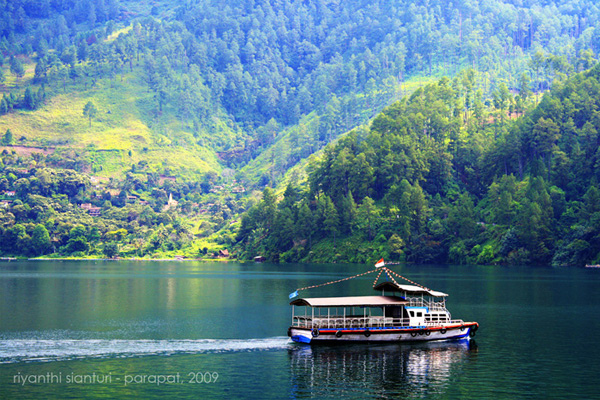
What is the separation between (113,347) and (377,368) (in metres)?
28.9

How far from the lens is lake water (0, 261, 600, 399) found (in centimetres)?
5562

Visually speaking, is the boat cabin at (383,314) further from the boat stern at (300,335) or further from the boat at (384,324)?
the boat stern at (300,335)

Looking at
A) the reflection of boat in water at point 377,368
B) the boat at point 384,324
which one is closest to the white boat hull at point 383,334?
the boat at point 384,324

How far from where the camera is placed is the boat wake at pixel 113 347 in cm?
6788

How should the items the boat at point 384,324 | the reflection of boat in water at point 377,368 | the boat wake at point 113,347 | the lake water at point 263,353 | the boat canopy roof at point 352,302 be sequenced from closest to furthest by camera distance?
the reflection of boat in water at point 377,368, the lake water at point 263,353, the boat wake at point 113,347, the boat at point 384,324, the boat canopy roof at point 352,302

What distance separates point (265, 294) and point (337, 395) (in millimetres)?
73403

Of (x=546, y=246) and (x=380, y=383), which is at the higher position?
(x=546, y=246)

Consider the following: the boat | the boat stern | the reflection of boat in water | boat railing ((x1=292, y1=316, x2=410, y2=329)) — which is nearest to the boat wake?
the boat stern

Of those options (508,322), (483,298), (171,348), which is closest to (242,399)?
(171,348)

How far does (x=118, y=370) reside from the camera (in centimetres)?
6150

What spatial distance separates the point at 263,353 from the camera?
70.3m

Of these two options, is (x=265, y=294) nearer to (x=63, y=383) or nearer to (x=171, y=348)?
(x=171, y=348)

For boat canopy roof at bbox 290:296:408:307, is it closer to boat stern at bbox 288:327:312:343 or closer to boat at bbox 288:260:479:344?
boat at bbox 288:260:479:344

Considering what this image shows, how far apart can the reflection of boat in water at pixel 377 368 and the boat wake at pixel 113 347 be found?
607 centimetres
